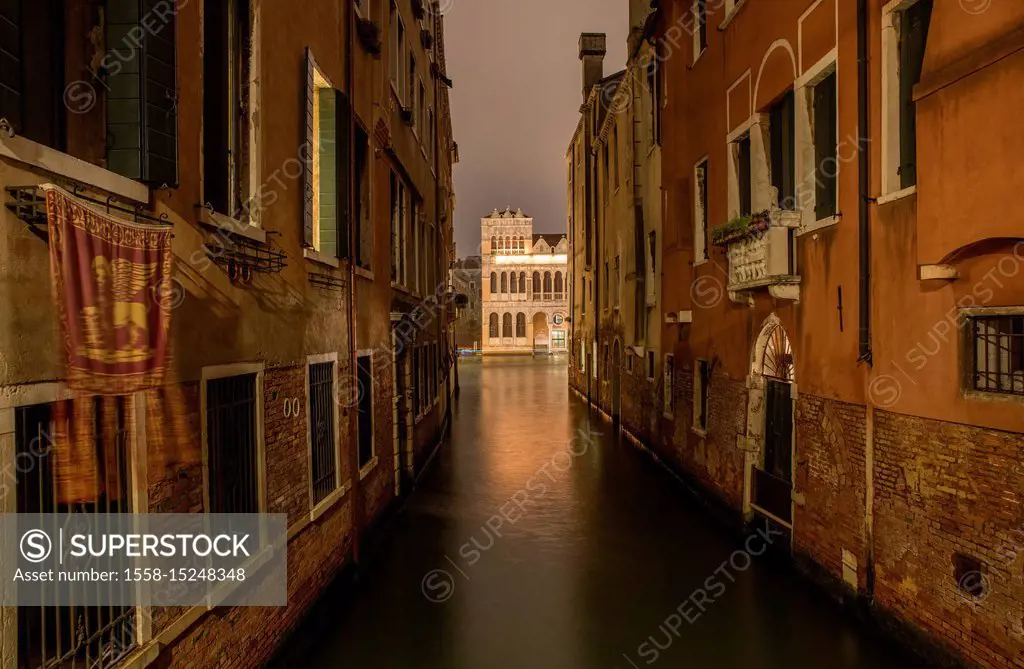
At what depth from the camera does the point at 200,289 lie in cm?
470

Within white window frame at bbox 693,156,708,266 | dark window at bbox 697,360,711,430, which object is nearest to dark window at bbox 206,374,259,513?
dark window at bbox 697,360,711,430

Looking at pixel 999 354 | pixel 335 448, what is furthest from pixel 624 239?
pixel 999 354

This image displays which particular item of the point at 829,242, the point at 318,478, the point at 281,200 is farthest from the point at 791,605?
the point at 281,200

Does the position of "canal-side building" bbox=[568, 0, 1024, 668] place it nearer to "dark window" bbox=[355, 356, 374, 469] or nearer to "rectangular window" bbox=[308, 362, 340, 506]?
"dark window" bbox=[355, 356, 374, 469]

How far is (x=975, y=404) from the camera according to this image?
18.0 feet

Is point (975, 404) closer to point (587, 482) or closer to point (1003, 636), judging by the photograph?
point (1003, 636)

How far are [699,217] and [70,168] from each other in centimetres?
1115

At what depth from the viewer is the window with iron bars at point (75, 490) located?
330cm

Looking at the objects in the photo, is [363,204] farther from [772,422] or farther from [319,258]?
[772,422]

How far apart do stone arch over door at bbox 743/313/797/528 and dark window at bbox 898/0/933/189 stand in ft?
9.30

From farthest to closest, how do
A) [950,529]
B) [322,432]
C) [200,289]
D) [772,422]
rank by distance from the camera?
[772,422] → [322,432] → [950,529] → [200,289]

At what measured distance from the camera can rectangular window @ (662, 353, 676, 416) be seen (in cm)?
1462

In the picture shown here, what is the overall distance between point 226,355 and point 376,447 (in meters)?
5.17

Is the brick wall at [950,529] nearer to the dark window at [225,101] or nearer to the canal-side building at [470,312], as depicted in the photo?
the dark window at [225,101]
